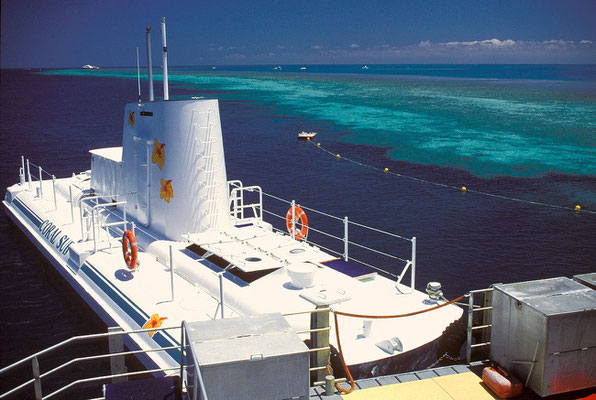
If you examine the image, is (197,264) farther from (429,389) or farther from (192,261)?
(429,389)

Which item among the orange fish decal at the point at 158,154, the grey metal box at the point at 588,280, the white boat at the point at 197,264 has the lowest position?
the white boat at the point at 197,264

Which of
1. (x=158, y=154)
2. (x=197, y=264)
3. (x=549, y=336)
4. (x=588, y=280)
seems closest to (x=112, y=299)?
(x=197, y=264)

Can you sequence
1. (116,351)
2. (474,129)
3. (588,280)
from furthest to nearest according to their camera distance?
(474,129) < (588,280) < (116,351)

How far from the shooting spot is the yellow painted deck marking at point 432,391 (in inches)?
353

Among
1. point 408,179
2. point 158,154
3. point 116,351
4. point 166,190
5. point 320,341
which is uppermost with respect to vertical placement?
point 158,154

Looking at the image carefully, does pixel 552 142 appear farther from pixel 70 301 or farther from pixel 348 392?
pixel 348 392

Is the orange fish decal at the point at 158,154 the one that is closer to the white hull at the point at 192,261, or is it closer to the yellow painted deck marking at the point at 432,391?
the white hull at the point at 192,261

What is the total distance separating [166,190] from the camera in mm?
18984

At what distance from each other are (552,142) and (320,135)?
85.0 ft

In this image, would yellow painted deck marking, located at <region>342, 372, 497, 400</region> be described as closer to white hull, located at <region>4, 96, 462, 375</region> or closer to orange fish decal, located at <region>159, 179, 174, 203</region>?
white hull, located at <region>4, 96, 462, 375</region>

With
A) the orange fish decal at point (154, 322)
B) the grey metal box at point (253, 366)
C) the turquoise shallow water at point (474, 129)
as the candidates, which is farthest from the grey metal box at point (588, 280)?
the turquoise shallow water at point (474, 129)

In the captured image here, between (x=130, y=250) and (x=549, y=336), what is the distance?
40.6ft

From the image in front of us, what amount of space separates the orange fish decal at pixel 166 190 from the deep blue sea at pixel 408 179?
9.52 feet

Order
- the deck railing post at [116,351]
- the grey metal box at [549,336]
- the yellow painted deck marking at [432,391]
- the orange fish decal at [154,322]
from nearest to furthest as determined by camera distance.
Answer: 1. the grey metal box at [549,336]
2. the yellow painted deck marking at [432,391]
3. the deck railing post at [116,351]
4. the orange fish decal at [154,322]
